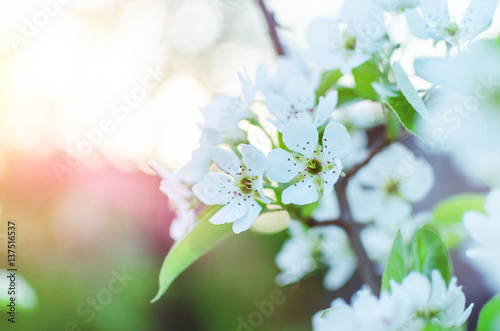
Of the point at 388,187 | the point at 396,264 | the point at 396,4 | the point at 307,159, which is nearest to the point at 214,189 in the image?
the point at 307,159

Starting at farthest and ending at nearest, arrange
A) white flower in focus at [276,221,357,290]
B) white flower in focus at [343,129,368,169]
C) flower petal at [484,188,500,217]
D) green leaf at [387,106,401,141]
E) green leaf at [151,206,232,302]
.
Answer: white flower in focus at [276,221,357,290]
white flower in focus at [343,129,368,169]
green leaf at [387,106,401,141]
green leaf at [151,206,232,302]
flower petal at [484,188,500,217]

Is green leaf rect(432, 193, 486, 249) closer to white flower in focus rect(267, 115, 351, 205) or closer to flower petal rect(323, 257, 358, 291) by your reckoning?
flower petal rect(323, 257, 358, 291)

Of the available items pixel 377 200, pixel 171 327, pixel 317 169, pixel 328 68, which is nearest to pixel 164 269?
pixel 317 169

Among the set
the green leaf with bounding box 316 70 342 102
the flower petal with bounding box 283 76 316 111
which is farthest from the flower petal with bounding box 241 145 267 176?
the green leaf with bounding box 316 70 342 102

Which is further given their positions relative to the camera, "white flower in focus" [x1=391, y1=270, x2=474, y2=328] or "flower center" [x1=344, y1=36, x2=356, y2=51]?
"flower center" [x1=344, y1=36, x2=356, y2=51]

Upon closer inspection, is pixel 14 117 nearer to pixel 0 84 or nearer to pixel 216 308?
pixel 0 84
